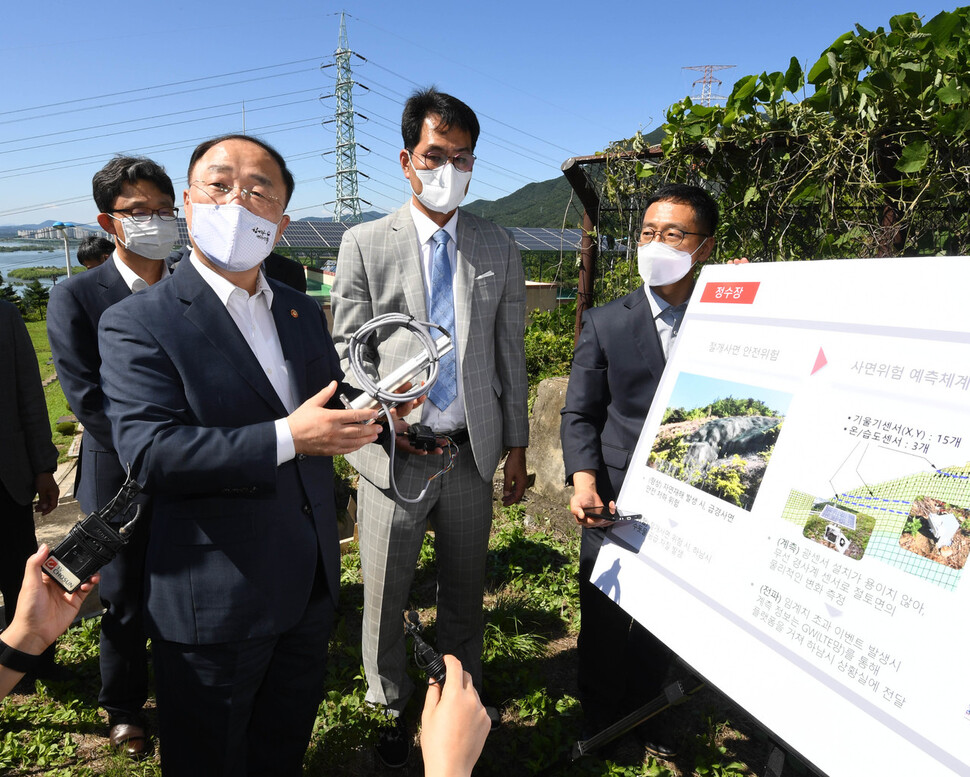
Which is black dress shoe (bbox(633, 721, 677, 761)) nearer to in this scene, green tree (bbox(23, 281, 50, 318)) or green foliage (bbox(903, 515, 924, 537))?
green foliage (bbox(903, 515, 924, 537))

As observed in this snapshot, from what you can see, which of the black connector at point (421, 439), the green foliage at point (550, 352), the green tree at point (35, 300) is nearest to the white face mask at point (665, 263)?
the black connector at point (421, 439)

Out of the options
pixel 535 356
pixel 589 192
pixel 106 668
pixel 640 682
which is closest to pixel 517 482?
pixel 640 682

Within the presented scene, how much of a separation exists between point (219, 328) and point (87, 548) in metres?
0.65

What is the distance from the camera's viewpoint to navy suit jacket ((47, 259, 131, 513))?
7.89ft

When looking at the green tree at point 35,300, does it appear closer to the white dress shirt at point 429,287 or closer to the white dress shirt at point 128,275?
the white dress shirt at point 128,275

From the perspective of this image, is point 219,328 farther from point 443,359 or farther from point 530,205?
point 530,205

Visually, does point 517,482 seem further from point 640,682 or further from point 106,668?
point 106,668

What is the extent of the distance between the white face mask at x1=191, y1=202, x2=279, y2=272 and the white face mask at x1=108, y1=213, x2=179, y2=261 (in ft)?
3.73

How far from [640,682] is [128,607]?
232cm

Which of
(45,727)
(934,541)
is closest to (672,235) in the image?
(934,541)

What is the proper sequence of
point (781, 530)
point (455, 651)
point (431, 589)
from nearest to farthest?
point (781, 530) → point (455, 651) → point (431, 589)

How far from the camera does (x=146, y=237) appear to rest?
2.64 m

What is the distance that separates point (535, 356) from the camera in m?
7.50

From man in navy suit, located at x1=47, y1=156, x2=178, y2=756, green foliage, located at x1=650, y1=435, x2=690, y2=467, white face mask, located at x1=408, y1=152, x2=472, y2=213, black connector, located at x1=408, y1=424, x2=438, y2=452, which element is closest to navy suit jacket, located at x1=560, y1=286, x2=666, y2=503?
green foliage, located at x1=650, y1=435, x2=690, y2=467
